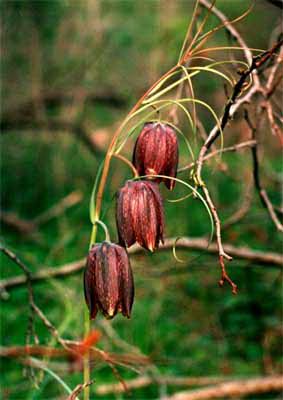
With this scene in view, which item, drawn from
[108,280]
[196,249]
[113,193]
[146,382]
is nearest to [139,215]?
[108,280]

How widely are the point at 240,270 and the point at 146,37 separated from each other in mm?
3062

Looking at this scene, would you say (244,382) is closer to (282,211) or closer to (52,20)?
(282,211)

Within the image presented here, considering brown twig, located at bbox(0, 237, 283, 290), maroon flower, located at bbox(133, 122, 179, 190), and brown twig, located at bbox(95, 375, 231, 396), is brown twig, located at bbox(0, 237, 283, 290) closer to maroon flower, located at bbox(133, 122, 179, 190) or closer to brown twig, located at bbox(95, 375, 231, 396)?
brown twig, located at bbox(95, 375, 231, 396)

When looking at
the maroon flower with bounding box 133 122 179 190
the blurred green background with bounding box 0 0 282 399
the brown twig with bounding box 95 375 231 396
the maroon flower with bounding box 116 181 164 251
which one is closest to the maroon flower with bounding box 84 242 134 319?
the maroon flower with bounding box 116 181 164 251

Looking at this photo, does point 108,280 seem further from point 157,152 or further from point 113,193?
point 113,193

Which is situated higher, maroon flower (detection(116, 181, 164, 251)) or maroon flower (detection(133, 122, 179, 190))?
maroon flower (detection(133, 122, 179, 190))

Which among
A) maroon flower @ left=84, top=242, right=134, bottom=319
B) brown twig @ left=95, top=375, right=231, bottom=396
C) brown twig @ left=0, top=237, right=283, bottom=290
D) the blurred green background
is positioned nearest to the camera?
maroon flower @ left=84, top=242, right=134, bottom=319

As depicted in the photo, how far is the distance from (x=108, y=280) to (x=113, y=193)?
14.6ft

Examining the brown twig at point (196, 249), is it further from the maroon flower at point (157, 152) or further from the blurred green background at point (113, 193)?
the maroon flower at point (157, 152)

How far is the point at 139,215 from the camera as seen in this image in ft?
4.21

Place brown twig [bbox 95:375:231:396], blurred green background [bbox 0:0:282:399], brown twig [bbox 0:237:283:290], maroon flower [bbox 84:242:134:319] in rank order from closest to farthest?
maroon flower [bbox 84:242:134:319] → brown twig [bbox 0:237:283:290] → brown twig [bbox 95:375:231:396] → blurred green background [bbox 0:0:282:399]

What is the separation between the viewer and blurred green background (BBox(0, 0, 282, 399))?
3561 mm

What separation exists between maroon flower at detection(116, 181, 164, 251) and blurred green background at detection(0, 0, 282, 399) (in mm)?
1645

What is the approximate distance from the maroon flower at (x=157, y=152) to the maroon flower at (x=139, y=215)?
0.06 meters
